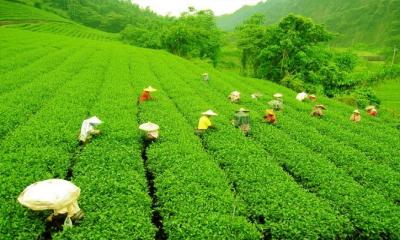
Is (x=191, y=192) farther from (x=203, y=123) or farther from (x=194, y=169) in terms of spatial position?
(x=203, y=123)

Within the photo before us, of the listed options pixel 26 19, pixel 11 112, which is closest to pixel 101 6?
pixel 26 19

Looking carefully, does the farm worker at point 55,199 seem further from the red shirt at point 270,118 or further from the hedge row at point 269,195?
the red shirt at point 270,118

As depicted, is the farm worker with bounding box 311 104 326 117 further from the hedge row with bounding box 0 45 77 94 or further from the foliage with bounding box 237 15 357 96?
the hedge row with bounding box 0 45 77 94

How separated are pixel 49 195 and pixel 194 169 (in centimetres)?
528

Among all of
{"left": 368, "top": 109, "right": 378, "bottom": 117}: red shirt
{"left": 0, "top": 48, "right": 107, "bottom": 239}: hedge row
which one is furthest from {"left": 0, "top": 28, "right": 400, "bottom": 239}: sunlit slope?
{"left": 368, "top": 109, "right": 378, "bottom": 117}: red shirt

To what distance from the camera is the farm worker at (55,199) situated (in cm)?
868

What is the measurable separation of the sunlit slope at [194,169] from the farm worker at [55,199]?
0.39 meters

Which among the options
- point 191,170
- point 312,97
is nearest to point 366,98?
point 312,97

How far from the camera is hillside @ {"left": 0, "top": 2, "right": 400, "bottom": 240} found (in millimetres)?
9547

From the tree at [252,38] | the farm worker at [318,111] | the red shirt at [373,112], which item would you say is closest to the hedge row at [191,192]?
the farm worker at [318,111]

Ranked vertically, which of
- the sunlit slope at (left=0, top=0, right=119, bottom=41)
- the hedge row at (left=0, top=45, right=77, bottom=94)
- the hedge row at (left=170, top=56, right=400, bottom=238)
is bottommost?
the hedge row at (left=170, top=56, right=400, bottom=238)

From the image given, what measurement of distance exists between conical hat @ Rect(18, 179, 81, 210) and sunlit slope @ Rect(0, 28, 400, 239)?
0.59 m

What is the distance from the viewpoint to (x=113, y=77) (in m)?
28.2

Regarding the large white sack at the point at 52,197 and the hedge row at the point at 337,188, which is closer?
the large white sack at the point at 52,197
